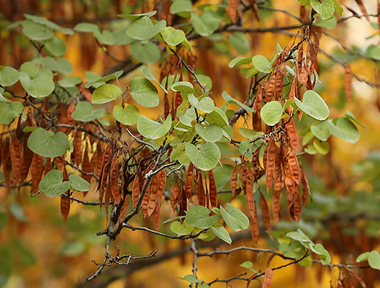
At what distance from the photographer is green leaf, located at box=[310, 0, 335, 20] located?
3.30 ft

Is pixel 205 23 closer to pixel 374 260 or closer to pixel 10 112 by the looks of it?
pixel 10 112

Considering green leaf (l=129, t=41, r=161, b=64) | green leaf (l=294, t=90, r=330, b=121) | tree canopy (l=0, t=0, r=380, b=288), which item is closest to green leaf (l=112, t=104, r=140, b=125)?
tree canopy (l=0, t=0, r=380, b=288)

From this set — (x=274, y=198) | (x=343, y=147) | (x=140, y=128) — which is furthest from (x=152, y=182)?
(x=343, y=147)

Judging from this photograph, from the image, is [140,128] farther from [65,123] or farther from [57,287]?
[57,287]

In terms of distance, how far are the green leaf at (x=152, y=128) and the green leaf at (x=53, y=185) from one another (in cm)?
27

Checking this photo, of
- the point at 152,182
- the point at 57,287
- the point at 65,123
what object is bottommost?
the point at 57,287

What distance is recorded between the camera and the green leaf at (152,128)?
97 centimetres

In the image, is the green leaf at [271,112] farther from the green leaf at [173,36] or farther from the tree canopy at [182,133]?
the green leaf at [173,36]

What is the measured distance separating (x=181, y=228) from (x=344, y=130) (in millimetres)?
605

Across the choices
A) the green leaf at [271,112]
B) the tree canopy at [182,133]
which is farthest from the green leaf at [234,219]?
the green leaf at [271,112]

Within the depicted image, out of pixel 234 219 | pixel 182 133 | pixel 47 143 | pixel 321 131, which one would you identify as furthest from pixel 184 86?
pixel 321 131

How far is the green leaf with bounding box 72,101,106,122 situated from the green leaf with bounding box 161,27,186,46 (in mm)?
348

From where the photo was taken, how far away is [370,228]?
2.65 meters

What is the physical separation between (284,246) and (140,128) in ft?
2.14
